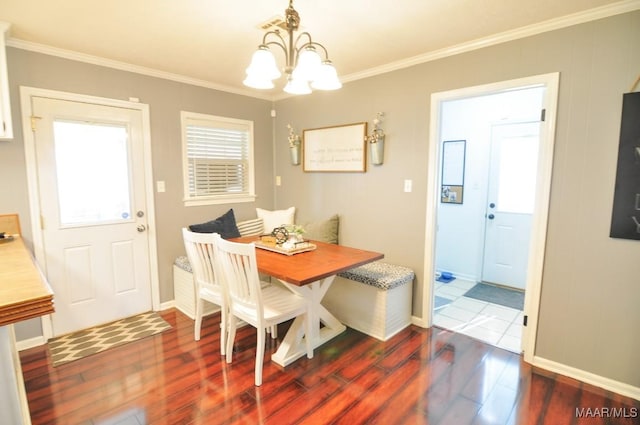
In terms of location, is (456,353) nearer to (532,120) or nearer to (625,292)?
(625,292)

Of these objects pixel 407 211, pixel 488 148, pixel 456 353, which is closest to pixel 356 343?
pixel 456 353

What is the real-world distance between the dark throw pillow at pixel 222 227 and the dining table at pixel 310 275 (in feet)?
2.38

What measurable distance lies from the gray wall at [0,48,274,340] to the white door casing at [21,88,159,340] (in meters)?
0.07

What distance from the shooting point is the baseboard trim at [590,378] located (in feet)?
6.86

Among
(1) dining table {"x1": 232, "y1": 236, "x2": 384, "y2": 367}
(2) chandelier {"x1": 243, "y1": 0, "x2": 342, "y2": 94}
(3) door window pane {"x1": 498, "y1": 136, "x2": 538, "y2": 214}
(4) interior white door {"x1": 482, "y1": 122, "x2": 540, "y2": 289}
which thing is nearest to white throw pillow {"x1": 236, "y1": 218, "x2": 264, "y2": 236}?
(1) dining table {"x1": 232, "y1": 236, "x2": 384, "y2": 367}

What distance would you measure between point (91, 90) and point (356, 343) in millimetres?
3116

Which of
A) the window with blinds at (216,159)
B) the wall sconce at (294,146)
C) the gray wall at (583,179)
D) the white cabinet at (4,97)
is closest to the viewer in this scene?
the gray wall at (583,179)

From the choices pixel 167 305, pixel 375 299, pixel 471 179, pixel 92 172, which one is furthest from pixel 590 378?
pixel 92 172

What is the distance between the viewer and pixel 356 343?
273cm

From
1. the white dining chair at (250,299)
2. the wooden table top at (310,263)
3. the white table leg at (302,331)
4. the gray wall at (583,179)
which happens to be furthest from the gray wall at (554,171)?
the white dining chair at (250,299)

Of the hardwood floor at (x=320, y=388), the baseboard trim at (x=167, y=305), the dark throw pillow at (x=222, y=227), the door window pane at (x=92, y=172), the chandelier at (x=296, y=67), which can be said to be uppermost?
the chandelier at (x=296, y=67)

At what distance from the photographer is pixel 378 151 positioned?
10.3 ft

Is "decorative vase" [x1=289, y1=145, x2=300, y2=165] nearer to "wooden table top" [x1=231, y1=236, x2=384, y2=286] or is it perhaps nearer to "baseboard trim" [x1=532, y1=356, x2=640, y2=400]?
"wooden table top" [x1=231, y1=236, x2=384, y2=286]

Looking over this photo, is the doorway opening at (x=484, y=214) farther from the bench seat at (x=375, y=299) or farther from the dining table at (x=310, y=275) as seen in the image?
the dining table at (x=310, y=275)
